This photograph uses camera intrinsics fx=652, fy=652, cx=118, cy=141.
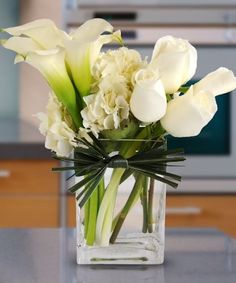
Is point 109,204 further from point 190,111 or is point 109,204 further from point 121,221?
point 190,111

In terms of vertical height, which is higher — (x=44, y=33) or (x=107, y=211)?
(x=44, y=33)

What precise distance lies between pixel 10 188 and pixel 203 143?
745 millimetres

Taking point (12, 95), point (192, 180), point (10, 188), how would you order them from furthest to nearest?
point (12, 95)
point (192, 180)
point (10, 188)

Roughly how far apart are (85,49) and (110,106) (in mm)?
79

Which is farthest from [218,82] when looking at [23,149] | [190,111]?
[23,149]

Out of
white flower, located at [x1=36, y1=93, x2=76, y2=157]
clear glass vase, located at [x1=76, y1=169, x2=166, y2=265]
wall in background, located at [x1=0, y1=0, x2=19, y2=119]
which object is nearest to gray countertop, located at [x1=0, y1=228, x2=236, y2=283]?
clear glass vase, located at [x1=76, y1=169, x2=166, y2=265]

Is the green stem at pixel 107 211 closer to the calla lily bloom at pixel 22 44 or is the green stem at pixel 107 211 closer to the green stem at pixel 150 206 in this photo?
the green stem at pixel 150 206

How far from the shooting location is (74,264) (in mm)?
920

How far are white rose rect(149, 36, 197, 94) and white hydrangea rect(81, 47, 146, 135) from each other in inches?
1.5

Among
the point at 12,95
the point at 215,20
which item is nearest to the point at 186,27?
the point at 215,20

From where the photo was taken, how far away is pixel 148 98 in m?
0.79

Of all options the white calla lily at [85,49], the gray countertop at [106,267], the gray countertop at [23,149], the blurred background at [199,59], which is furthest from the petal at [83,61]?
the blurred background at [199,59]

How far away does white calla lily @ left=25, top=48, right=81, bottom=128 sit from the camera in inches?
31.7

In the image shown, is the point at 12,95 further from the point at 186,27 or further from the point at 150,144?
the point at 150,144
